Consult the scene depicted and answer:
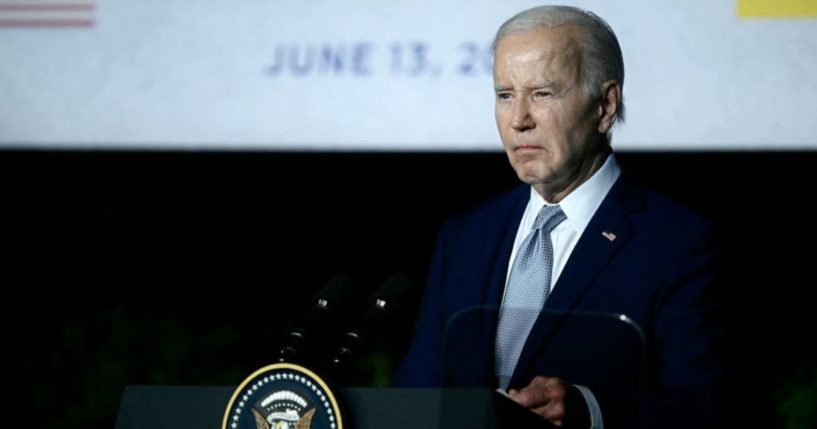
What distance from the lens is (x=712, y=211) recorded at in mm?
3447

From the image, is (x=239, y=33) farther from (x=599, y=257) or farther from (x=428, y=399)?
(x=428, y=399)

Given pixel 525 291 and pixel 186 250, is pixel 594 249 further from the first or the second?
pixel 186 250

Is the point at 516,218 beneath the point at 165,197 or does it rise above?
above

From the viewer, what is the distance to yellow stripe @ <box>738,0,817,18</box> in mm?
3211

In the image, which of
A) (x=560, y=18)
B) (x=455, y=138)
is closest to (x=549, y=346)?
(x=560, y=18)

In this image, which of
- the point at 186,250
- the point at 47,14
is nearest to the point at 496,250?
the point at 186,250

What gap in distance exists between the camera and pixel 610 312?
2.20 meters

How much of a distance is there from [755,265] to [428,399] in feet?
6.70

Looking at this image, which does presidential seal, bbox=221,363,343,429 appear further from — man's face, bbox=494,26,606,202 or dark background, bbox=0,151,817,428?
dark background, bbox=0,151,817,428

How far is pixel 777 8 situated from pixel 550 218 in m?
1.25

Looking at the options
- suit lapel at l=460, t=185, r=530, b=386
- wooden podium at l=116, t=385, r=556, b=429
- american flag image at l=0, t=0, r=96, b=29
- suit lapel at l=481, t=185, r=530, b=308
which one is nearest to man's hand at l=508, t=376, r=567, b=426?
wooden podium at l=116, t=385, r=556, b=429

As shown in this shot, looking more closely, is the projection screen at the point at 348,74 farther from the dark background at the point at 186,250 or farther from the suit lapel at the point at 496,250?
the suit lapel at the point at 496,250

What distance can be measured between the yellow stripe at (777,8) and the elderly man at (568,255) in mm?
1044

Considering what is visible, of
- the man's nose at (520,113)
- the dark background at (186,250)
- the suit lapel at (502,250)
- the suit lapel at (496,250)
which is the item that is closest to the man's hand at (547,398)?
the suit lapel at (496,250)
